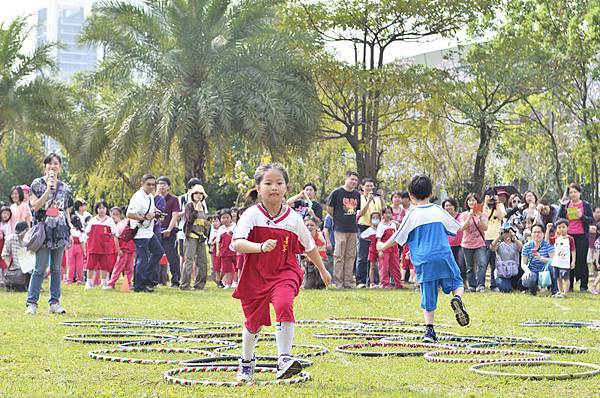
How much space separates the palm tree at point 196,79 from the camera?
1133 inches

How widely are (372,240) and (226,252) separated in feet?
9.41

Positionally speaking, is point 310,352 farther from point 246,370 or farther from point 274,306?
point 246,370

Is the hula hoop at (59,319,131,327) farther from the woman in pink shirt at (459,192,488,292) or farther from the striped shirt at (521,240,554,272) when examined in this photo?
the striped shirt at (521,240,554,272)

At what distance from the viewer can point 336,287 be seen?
19625 mm

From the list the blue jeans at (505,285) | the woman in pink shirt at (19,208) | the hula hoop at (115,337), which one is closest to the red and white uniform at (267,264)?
the hula hoop at (115,337)

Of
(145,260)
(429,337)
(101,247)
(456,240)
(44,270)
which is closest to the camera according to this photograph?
(429,337)

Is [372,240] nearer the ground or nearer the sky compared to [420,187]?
nearer the ground

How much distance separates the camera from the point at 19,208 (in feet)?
62.7

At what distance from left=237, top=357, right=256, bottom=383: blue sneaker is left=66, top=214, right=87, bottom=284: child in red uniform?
14.7 metres

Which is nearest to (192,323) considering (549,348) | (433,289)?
(433,289)

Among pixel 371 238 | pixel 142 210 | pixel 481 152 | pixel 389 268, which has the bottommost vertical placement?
pixel 389 268

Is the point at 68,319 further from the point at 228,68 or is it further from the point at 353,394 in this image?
the point at 228,68

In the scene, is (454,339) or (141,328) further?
(141,328)

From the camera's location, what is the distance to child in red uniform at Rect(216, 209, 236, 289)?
20.2 m
